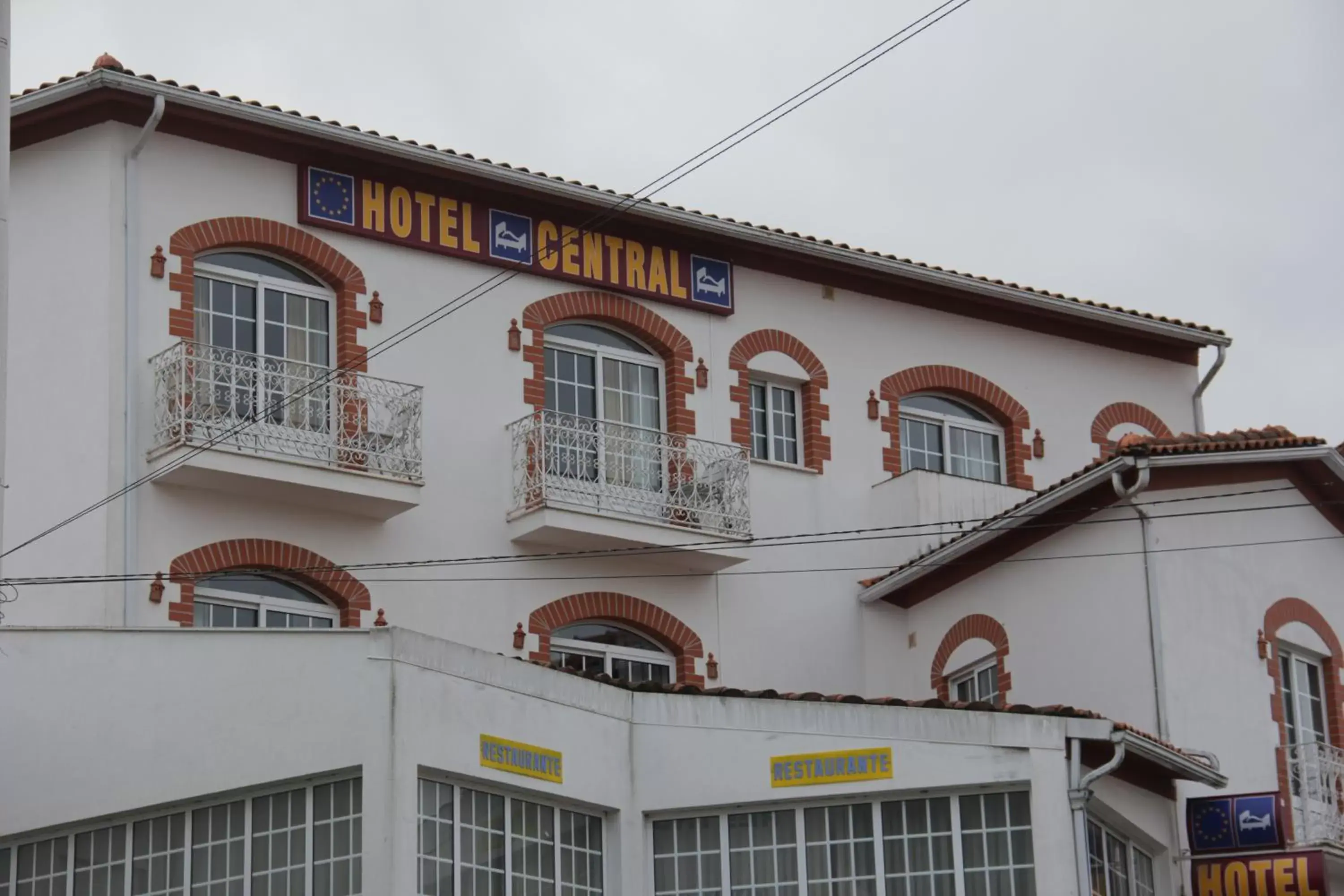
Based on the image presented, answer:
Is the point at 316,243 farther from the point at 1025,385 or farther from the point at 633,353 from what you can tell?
the point at 1025,385

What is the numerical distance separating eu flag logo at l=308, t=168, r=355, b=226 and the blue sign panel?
33.6 ft

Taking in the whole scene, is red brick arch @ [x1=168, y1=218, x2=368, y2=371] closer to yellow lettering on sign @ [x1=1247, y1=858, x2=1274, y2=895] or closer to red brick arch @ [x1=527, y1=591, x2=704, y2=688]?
red brick arch @ [x1=527, y1=591, x2=704, y2=688]

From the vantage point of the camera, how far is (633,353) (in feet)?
91.2

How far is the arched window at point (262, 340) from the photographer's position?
79.0 feet

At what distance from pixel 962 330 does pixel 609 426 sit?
5551 mm

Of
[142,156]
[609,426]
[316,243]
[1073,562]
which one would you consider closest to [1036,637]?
[1073,562]

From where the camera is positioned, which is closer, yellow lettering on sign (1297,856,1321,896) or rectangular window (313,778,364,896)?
rectangular window (313,778,364,896)

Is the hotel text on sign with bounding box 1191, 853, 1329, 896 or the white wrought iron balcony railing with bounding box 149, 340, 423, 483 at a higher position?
the white wrought iron balcony railing with bounding box 149, 340, 423, 483

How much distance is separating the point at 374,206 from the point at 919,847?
9318mm

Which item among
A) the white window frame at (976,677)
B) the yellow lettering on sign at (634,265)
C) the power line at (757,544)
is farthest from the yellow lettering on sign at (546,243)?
the white window frame at (976,677)

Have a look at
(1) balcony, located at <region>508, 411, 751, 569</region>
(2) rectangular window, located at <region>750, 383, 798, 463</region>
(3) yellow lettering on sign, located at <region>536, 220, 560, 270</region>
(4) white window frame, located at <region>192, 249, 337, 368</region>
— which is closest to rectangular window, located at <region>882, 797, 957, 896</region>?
(1) balcony, located at <region>508, 411, 751, 569</region>

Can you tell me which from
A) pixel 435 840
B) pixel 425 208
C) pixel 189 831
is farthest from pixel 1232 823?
pixel 425 208

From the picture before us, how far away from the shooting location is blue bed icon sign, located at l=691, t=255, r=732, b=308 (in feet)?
92.5

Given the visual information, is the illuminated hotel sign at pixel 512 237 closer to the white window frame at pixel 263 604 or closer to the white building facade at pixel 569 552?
the white building facade at pixel 569 552
